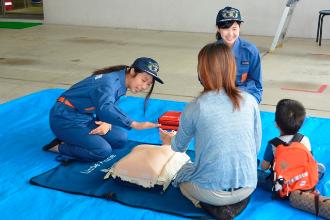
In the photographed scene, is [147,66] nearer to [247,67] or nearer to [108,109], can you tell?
[108,109]

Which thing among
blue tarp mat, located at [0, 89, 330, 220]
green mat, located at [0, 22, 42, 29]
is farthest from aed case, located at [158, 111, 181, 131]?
green mat, located at [0, 22, 42, 29]

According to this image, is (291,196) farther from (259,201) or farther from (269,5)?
(269,5)

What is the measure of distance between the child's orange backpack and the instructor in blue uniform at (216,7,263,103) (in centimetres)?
106

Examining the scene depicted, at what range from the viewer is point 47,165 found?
3.46 m

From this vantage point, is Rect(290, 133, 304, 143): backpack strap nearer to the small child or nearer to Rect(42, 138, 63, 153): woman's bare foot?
the small child

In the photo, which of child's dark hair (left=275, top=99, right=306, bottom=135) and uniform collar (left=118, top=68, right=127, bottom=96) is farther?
uniform collar (left=118, top=68, right=127, bottom=96)

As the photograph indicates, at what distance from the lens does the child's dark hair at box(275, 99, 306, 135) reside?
2818 mm

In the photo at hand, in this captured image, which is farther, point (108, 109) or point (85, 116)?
point (85, 116)

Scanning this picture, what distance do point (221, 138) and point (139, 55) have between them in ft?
18.8

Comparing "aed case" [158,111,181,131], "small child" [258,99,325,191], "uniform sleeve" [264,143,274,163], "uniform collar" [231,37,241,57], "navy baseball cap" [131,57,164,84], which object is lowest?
"aed case" [158,111,181,131]

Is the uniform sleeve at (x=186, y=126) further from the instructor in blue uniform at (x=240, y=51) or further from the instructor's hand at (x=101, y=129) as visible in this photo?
the instructor in blue uniform at (x=240, y=51)

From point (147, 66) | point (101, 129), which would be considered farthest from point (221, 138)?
point (101, 129)

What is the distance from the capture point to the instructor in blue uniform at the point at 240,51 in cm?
357

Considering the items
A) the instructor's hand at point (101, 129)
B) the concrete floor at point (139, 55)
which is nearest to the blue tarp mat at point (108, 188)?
the instructor's hand at point (101, 129)
